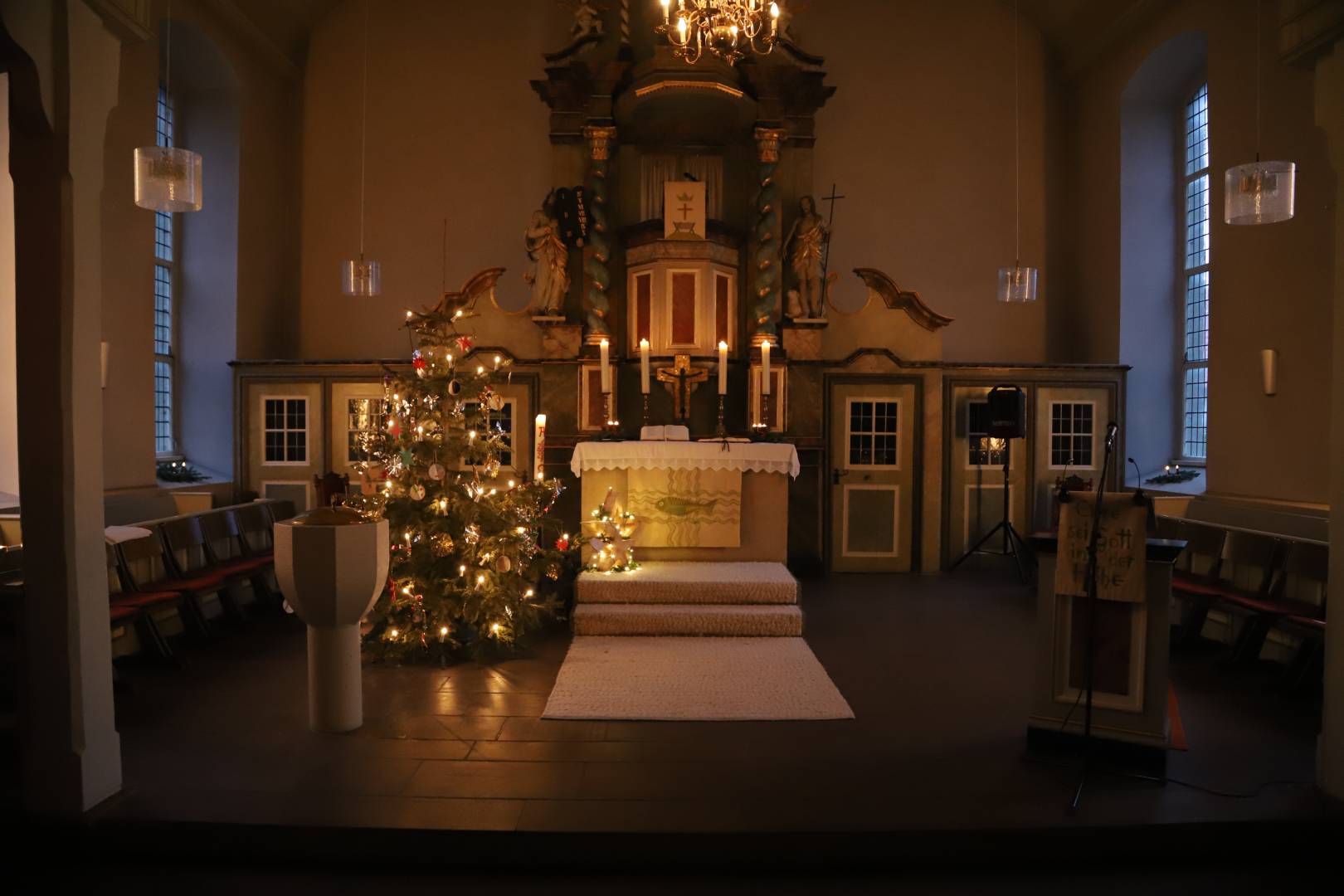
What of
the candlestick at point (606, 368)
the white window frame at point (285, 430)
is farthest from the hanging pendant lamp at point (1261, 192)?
the white window frame at point (285, 430)

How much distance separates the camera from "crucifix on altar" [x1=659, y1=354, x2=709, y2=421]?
891 cm

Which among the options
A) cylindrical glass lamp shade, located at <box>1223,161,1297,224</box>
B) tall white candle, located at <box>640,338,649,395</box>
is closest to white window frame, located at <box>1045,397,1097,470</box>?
cylindrical glass lamp shade, located at <box>1223,161,1297,224</box>

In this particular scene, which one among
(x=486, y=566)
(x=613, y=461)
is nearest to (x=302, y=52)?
(x=613, y=461)

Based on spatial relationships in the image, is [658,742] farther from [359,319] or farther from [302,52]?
[302,52]

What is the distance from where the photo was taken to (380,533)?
427cm

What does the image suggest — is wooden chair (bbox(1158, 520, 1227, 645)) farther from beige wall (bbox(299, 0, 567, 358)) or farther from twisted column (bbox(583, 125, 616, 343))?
beige wall (bbox(299, 0, 567, 358))

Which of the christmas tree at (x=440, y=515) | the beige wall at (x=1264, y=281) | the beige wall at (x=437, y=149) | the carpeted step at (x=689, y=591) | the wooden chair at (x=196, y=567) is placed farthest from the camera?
the beige wall at (x=437, y=149)

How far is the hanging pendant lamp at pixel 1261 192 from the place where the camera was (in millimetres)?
5168

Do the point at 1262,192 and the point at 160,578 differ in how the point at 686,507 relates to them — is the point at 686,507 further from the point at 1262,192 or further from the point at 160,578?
the point at 1262,192

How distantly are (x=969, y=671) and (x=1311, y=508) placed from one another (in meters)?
3.53

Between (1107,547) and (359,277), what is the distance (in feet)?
25.1

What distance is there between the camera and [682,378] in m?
8.93

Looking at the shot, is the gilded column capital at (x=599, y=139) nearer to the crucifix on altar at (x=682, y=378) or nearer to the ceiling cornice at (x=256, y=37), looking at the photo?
the crucifix on altar at (x=682, y=378)

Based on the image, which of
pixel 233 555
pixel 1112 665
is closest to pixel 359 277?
pixel 233 555
